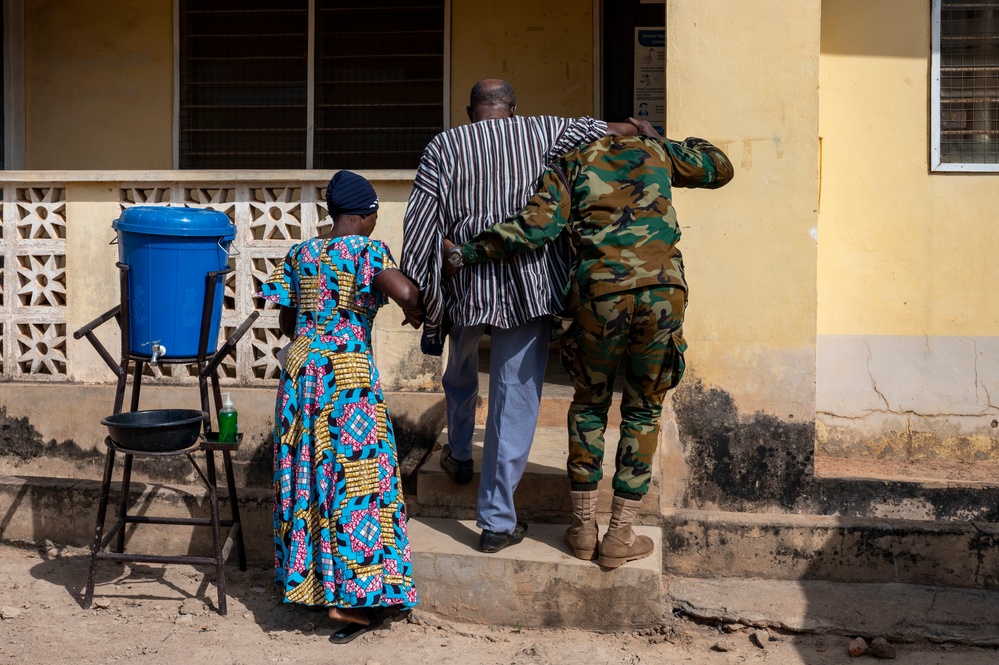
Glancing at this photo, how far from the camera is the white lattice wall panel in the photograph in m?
5.43

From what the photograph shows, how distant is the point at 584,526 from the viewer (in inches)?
157

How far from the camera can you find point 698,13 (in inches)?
187

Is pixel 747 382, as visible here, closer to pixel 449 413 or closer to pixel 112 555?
pixel 449 413

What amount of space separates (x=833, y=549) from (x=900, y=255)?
1.92 metres

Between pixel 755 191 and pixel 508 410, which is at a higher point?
pixel 755 191

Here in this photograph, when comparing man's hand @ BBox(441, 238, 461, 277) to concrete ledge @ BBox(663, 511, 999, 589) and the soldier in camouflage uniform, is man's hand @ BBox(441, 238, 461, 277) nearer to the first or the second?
the soldier in camouflage uniform

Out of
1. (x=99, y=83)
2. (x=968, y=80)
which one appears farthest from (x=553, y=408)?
(x=99, y=83)

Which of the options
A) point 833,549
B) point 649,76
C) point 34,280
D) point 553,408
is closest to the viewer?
point 833,549

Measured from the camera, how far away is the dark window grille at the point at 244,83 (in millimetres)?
7191

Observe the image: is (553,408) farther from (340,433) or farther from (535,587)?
(340,433)

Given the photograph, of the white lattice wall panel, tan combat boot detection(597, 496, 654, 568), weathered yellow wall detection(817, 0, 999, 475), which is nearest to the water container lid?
the white lattice wall panel

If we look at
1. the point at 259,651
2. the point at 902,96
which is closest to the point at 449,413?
the point at 259,651

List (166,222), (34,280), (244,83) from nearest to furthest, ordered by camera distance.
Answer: (166,222), (34,280), (244,83)

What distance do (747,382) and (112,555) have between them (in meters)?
3.00
